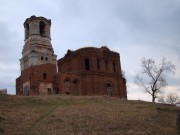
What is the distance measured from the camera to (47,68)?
4966 cm

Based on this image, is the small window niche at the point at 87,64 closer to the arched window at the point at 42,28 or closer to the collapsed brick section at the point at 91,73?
the collapsed brick section at the point at 91,73

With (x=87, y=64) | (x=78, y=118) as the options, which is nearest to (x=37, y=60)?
(x=87, y=64)

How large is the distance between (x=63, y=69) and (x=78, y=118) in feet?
83.7

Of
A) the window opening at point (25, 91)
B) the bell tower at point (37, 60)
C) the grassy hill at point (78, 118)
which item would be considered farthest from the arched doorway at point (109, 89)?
the grassy hill at point (78, 118)

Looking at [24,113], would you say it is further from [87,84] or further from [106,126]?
[87,84]

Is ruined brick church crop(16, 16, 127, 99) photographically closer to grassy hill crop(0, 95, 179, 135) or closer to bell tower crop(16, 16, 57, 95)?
bell tower crop(16, 16, 57, 95)

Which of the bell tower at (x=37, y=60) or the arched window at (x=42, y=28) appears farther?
the arched window at (x=42, y=28)

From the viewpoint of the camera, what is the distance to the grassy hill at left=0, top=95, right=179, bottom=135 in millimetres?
24703

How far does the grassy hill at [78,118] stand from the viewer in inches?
973

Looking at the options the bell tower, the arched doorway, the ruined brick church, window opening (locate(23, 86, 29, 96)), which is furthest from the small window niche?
window opening (locate(23, 86, 29, 96))

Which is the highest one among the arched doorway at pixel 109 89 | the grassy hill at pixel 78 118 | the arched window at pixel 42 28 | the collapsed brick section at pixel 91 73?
the arched window at pixel 42 28

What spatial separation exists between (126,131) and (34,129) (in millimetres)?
7112

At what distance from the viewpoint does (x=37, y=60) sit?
49500 millimetres

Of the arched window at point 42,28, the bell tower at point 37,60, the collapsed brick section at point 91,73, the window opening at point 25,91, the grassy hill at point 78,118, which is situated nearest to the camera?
the grassy hill at point 78,118
